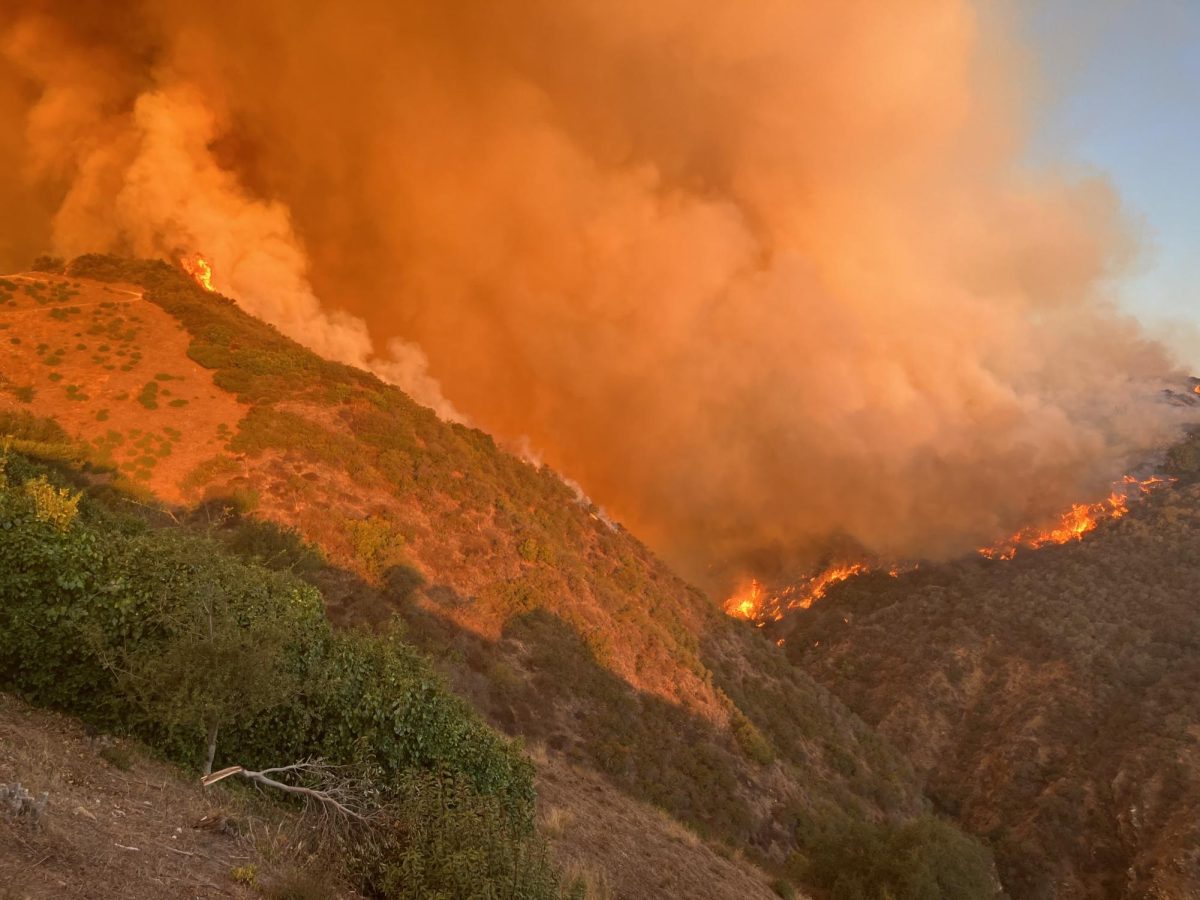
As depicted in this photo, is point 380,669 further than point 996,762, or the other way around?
point 996,762

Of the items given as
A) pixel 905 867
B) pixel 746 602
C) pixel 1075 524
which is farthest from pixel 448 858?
pixel 1075 524

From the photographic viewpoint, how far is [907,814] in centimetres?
4619

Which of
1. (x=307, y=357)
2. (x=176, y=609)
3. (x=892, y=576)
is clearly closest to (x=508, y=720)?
(x=176, y=609)

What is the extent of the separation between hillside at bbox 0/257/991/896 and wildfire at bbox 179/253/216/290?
3.71 meters

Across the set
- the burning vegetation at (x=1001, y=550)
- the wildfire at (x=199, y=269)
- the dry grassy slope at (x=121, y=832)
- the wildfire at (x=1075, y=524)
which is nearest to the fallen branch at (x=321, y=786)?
the dry grassy slope at (x=121, y=832)

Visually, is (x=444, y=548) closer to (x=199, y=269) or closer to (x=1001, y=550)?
(x=199, y=269)

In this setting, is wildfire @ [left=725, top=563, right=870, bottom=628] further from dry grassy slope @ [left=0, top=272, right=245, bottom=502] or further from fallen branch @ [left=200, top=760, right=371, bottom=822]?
Answer: fallen branch @ [left=200, top=760, right=371, bottom=822]

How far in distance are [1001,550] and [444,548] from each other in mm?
95225

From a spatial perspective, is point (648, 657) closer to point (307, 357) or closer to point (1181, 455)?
point (307, 357)

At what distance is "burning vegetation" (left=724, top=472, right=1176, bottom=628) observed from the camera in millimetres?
98938

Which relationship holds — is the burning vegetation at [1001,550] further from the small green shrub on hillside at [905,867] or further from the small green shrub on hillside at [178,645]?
the small green shrub on hillside at [178,645]

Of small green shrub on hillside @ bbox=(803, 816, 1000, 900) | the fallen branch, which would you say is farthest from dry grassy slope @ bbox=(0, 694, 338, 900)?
small green shrub on hillside @ bbox=(803, 816, 1000, 900)

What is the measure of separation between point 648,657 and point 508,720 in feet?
45.4

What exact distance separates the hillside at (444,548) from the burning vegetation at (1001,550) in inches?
2316
